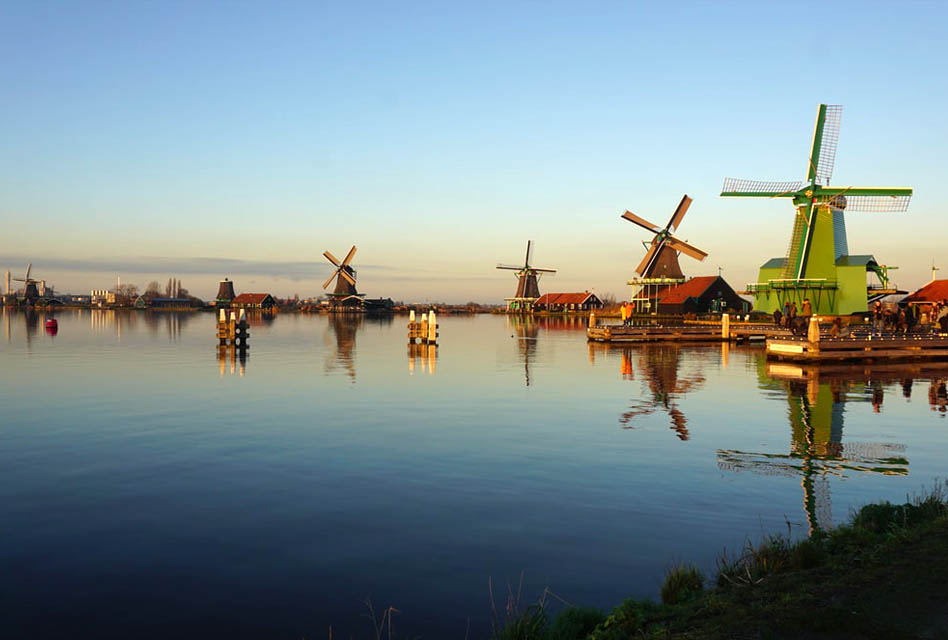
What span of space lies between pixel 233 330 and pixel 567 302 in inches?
4012

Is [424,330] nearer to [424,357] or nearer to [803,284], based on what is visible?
[424,357]

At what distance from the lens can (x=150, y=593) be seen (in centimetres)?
735

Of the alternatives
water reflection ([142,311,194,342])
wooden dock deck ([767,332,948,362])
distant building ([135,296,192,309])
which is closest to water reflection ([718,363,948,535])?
wooden dock deck ([767,332,948,362])

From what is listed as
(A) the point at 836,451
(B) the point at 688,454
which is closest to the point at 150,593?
(B) the point at 688,454

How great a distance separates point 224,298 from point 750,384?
537 feet

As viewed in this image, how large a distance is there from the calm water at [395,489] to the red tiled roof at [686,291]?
176ft

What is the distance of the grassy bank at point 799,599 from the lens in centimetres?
545

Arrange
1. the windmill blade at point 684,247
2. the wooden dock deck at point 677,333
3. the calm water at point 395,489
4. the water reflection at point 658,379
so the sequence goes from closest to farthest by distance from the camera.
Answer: the calm water at point 395,489
the water reflection at point 658,379
the wooden dock deck at point 677,333
the windmill blade at point 684,247

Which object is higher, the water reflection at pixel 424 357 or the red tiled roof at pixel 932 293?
the red tiled roof at pixel 932 293

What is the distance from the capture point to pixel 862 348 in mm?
33750

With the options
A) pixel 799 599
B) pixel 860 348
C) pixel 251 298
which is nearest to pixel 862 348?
pixel 860 348

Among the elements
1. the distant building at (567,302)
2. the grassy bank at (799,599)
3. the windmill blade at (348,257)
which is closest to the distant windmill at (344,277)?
the windmill blade at (348,257)

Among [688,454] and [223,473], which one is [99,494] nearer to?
[223,473]

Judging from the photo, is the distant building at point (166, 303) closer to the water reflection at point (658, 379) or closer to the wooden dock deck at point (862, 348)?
the water reflection at point (658, 379)
